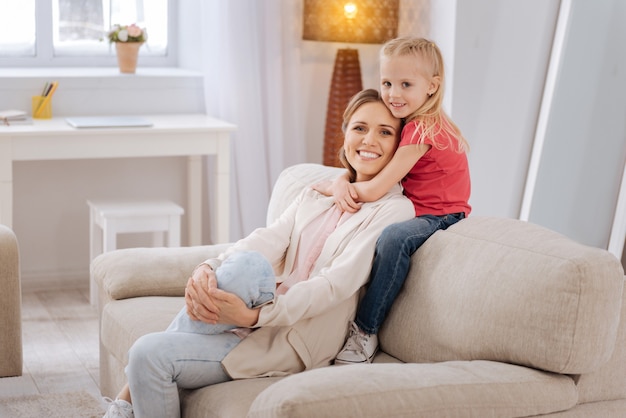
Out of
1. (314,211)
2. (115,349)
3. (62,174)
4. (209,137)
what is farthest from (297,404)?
(62,174)

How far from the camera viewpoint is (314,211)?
7.55ft

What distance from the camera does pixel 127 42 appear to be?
4.27 metres

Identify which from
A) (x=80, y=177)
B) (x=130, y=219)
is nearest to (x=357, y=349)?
(x=130, y=219)

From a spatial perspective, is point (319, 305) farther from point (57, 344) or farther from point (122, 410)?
point (57, 344)

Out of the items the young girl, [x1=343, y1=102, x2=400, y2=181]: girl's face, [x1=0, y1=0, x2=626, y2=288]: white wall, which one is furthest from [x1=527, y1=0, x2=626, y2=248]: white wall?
[x1=343, y1=102, x2=400, y2=181]: girl's face

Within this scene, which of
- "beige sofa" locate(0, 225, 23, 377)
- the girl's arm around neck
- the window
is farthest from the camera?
the window

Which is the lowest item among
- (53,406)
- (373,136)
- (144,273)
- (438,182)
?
(53,406)

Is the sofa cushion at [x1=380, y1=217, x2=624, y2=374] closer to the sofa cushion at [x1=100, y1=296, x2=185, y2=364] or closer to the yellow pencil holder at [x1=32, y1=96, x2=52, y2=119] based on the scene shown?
the sofa cushion at [x1=100, y1=296, x2=185, y2=364]

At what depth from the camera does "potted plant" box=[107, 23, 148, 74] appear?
424 cm

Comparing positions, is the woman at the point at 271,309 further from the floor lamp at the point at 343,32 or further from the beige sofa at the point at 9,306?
the floor lamp at the point at 343,32

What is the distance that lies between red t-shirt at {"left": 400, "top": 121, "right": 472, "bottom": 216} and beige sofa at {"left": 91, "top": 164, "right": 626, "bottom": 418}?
0.48 feet

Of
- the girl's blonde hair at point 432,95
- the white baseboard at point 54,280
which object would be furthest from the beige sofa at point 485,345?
the white baseboard at point 54,280

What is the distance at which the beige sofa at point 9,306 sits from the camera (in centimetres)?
268

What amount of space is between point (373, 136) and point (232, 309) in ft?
1.88
